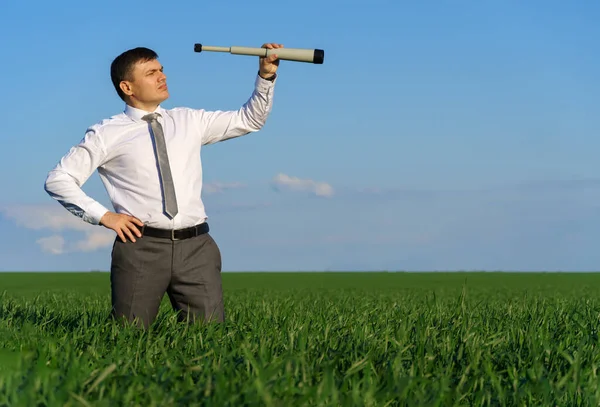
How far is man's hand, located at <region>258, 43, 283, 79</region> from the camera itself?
597 centimetres

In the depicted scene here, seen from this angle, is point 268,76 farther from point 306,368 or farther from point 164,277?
point 306,368

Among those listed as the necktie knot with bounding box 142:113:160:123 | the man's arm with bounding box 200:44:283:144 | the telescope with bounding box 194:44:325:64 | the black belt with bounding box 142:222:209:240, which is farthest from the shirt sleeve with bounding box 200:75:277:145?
the black belt with bounding box 142:222:209:240

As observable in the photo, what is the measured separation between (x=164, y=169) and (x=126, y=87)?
82 centimetres

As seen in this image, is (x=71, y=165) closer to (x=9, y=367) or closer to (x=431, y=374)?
(x=9, y=367)

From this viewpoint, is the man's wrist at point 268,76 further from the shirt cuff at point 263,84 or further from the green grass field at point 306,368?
the green grass field at point 306,368

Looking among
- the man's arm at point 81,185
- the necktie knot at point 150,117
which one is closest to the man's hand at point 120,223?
the man's arm at point 81,185

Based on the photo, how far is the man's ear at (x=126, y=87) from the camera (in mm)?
6258

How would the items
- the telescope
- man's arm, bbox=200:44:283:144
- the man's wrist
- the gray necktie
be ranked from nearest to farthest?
the telescope
the gray necktie
the man's wrist
man's arm, bbox=200:44:283:144

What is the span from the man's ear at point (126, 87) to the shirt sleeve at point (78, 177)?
0.41m

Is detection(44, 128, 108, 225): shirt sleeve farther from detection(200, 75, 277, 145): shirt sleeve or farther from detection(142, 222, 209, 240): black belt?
detection(200, 75, 277, 145): shirt sleeve

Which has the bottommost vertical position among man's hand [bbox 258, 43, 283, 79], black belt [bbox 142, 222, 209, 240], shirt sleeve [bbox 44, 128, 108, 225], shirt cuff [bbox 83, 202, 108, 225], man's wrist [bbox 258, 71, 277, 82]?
black belt [bbox 142, 222, 209, 240]

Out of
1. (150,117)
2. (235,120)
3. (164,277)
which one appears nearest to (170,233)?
(164,277)

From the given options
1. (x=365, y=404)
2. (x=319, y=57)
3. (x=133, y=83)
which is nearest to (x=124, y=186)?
(x=133, y=83)

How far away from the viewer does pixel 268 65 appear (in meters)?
6.09
